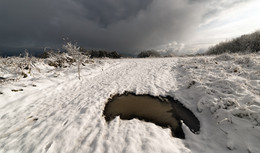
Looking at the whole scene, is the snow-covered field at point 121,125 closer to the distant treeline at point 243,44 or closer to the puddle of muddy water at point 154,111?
the puddle of muddy water at point 154,111

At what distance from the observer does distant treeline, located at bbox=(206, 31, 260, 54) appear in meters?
19.4

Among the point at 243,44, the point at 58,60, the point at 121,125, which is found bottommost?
the point at 121,125

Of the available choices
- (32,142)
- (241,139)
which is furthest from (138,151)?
(32,142)

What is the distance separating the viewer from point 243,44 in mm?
22203

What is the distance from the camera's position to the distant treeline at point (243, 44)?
19438 mm

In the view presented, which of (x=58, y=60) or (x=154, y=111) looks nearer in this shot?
(x=154, y=111)

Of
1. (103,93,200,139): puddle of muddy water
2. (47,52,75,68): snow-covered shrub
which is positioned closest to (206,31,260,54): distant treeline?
(103,93,200,139): puddle of muddy water

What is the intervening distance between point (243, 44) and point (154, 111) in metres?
30.8

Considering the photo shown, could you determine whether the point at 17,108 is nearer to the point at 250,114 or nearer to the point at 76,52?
the point at 76,52

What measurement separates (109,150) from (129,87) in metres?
4.17

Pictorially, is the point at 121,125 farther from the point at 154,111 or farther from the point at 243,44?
the point at 243,44

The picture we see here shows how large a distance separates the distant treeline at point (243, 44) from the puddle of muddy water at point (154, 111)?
2090cm

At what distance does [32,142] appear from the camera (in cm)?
290

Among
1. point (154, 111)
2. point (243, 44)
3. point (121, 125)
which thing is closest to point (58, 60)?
point (121, 125)
